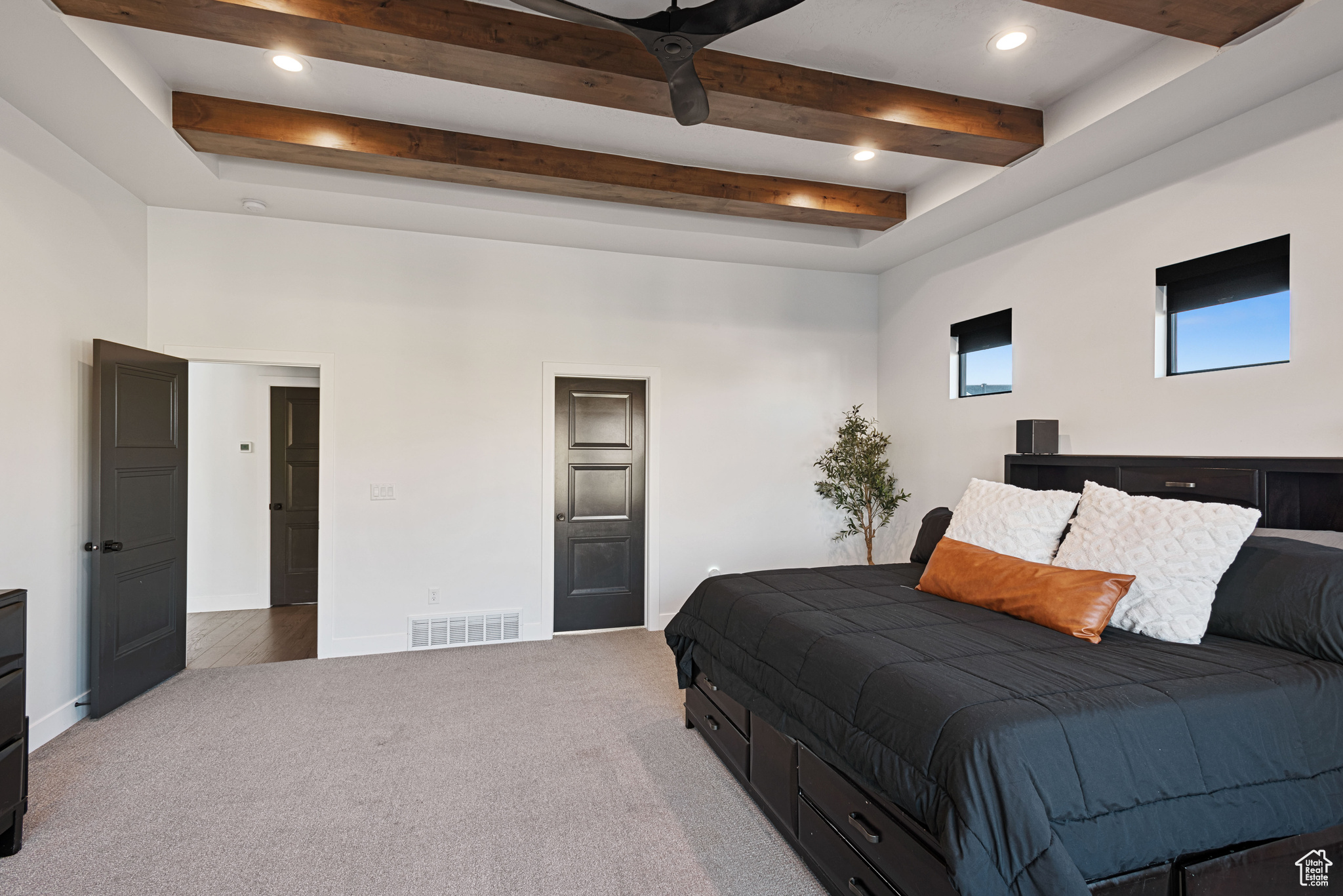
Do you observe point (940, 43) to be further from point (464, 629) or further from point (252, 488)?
point (252, 488)

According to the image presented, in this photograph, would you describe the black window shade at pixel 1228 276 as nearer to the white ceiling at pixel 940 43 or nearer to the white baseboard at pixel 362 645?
the white ceiling at pixel 940 43

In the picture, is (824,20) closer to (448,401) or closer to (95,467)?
(448,401)

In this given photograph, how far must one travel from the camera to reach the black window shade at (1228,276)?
2.75 m

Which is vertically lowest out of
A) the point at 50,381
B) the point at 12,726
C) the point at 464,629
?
the point at 464,629

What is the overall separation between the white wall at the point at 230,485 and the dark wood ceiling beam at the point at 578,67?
372 cm

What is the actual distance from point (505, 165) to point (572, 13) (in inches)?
70.0

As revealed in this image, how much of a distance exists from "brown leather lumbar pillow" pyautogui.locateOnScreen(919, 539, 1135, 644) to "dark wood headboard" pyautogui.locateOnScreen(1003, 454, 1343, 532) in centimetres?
94

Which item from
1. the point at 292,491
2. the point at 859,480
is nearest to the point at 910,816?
the point at 859,480

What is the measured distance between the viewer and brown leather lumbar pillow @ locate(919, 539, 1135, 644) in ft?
7.21

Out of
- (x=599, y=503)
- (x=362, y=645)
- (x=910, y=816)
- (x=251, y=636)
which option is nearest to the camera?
(x=910, y=816)

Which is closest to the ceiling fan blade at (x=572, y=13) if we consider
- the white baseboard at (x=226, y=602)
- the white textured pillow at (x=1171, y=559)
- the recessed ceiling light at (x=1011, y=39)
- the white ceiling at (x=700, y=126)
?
the white ceiling at (x=700, y=126)

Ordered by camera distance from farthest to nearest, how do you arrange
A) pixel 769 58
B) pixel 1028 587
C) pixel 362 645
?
pixel 362 645
pixel 769 58
pixel 1028 587

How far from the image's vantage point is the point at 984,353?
4379 millimetres

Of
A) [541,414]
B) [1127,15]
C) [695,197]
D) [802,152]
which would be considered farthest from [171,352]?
[1127,15]
